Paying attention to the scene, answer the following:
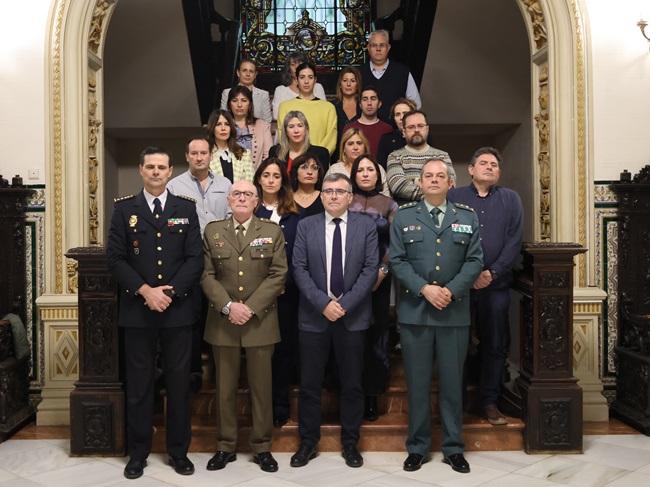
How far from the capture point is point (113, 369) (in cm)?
431

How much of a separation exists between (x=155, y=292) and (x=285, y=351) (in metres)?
0.85

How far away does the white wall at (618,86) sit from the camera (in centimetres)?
518

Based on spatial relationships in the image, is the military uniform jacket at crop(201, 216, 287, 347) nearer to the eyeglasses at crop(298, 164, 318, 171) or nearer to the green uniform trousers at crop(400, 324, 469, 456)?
the eyeglasses at crop(298, 164, 318, 171)

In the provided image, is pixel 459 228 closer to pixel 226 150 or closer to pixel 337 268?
pixel 337 268

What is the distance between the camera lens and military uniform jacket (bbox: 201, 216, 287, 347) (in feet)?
13.2

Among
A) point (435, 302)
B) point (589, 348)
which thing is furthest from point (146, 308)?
point (589, 348)

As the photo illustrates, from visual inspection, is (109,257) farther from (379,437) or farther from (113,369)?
(379,437)

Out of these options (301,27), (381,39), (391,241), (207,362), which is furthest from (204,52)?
(391,241)

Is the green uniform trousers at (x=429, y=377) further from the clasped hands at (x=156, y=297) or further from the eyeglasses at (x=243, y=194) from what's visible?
the clasped hands at (x=156, y=297)

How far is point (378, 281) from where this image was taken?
430 cm

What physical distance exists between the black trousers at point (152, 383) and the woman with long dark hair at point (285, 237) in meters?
0.54

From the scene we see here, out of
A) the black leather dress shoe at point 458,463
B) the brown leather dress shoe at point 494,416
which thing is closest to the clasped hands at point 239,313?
the black leather dress shoe at point 458,463

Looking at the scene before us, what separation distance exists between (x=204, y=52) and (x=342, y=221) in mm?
3502

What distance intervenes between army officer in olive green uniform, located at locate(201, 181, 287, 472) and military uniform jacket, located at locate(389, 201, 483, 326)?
1.97 feet
